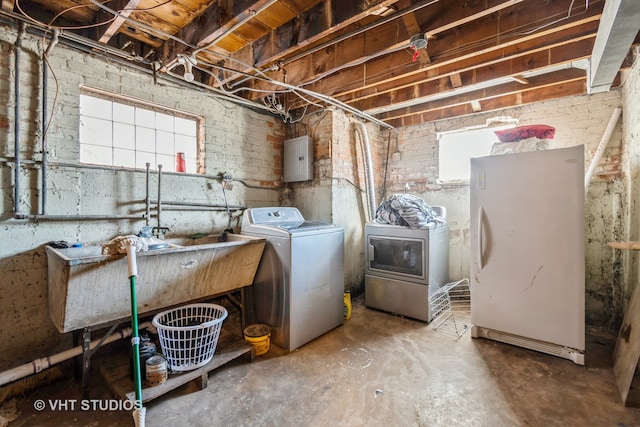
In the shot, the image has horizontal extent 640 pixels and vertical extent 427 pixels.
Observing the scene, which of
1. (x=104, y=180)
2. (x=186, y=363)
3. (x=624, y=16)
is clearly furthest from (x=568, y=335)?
(x=104, y=180)

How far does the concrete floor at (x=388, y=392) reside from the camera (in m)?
1.75

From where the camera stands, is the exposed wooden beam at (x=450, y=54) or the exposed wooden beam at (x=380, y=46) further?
the exposed wooden beam at (x=450, y=54)

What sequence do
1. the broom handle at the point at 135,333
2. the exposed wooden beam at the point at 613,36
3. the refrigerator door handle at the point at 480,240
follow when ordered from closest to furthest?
the exposed wooden beam at the point at 613,36 < the broom handle at the point at 135,333 < the refrigerator door handle at the point at 480,240

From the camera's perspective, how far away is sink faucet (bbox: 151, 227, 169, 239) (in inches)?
104

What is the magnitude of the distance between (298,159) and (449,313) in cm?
265

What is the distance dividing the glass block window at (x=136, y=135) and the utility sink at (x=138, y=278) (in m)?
0.84

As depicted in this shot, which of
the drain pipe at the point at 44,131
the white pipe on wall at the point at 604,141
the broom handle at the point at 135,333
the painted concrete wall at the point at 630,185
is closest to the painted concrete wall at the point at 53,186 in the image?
the drain pipe at the point at 44,131

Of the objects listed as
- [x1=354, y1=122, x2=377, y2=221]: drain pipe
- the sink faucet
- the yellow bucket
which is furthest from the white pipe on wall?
the sink faucet

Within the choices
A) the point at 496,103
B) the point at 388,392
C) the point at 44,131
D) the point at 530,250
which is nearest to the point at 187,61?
the point at 44,131

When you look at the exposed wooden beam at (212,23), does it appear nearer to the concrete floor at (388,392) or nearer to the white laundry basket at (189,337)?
the white laundry basket at (189,337)

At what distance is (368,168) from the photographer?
403 centimetres

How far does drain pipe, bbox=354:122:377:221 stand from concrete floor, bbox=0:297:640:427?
6.17 ft

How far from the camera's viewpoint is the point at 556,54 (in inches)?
96.6

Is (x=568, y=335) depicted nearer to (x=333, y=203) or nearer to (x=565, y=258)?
(x=565, y=258)
